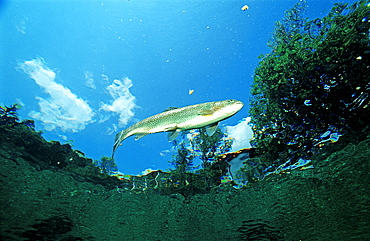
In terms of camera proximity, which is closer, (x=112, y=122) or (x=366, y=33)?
(x=366, y=33)

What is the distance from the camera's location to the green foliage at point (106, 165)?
27.5 feet

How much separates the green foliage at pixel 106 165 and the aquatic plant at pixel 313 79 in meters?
6.76

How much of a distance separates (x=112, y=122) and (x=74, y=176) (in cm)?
374

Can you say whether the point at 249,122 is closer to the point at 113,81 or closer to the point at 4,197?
the point at 113,81

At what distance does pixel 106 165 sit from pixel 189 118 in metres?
7.53

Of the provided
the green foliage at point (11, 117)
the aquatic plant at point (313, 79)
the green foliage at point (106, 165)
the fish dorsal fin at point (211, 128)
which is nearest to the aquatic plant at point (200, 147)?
the aquatic plant at point (313, 79)

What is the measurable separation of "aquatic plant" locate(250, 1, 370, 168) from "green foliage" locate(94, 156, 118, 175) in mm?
6758

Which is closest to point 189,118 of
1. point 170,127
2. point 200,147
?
point 170,127

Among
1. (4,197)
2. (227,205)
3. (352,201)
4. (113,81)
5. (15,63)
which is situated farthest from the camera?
(352,201)

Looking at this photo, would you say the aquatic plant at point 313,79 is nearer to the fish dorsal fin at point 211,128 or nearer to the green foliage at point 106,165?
the fish dorsal fin at point 211,128

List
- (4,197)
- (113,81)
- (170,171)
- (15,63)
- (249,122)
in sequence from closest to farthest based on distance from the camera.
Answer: (15,63)
(113,81)
(249,122)
(170,171)
(4,197)

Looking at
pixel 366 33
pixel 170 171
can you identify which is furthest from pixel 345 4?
pixel 170 171

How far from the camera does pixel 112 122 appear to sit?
815cm

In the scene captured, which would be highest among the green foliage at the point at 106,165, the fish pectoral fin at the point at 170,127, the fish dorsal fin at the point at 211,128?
the green foliage at the point at 106,165
